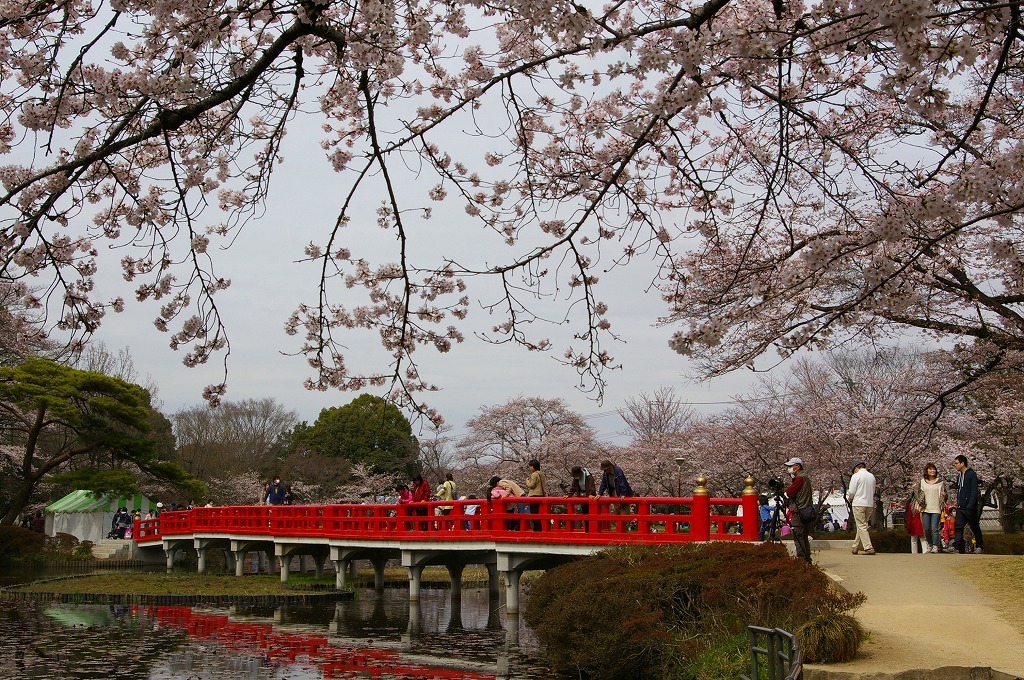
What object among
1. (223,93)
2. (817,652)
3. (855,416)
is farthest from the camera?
(855,416)

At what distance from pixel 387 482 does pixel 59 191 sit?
145ft

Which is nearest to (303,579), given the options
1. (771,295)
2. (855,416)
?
(855,416)

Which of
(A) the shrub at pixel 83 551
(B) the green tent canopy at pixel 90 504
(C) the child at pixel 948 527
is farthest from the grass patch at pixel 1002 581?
(B) the green tent canopy at pixel 90 504

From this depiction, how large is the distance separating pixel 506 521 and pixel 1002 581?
906cm

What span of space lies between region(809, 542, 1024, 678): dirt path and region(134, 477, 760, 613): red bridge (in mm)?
2186

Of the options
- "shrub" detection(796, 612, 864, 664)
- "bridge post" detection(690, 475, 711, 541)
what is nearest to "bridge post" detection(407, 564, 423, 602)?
"bridge post" detection(690, 475, 711, 541)

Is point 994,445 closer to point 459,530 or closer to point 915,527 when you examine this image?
point 915,527

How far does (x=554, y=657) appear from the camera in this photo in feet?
40.1

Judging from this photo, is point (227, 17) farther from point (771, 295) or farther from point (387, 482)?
point (387, 482)

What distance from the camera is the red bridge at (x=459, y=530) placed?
604 inches

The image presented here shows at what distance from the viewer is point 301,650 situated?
14914 mm

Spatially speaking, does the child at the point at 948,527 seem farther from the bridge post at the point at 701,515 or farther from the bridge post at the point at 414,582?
the bridge post at the point at 414,582

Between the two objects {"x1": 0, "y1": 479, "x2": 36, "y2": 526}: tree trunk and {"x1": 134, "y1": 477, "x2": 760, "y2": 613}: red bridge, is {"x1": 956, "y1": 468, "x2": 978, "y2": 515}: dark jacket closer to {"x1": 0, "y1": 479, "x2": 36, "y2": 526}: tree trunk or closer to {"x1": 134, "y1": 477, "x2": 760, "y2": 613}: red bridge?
{"x1": 134, "y1": 477, "x2": 760, "y2": 613}: red bridge

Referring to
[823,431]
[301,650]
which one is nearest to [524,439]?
[823,431]
